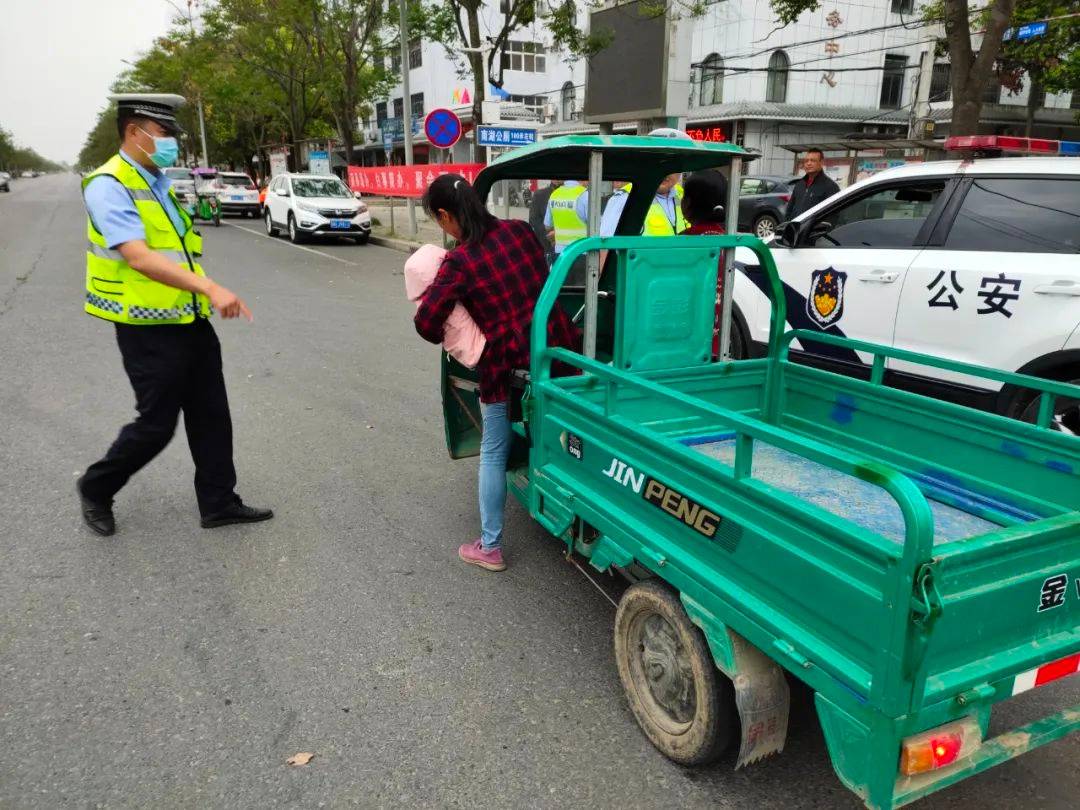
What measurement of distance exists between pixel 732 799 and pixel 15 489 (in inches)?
160

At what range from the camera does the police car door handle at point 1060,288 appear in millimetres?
3877

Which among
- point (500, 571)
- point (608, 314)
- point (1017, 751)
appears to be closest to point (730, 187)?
point (608, 314)

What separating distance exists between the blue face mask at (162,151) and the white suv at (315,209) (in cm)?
1466

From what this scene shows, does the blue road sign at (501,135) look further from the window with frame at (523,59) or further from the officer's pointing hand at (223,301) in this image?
the window with frame at (523,59)

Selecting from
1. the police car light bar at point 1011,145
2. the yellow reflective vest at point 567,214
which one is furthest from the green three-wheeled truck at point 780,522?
the yellow reflective vest at point 567,214

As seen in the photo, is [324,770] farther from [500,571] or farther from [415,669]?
[500,571]

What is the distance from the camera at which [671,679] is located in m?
2.43

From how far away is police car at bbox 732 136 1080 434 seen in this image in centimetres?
404

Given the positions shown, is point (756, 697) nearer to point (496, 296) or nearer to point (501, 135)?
point (496, 296)

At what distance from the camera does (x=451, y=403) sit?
404 centimetres

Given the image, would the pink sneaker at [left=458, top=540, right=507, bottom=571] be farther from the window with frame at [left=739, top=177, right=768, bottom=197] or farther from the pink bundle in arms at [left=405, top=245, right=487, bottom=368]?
the window with frame at [left=739, top=177, right=768, bottom=197]

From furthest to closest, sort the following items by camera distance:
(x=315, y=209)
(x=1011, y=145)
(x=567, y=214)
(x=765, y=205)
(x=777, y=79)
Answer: (x=777, y=79) < (x=315, y=209) < (x=765, y=205) < (x=567, y=214) < (x=1011, y=145)

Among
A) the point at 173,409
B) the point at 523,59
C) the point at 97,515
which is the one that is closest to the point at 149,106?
the point at 173,409

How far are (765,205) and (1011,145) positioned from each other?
12799 millimetres
